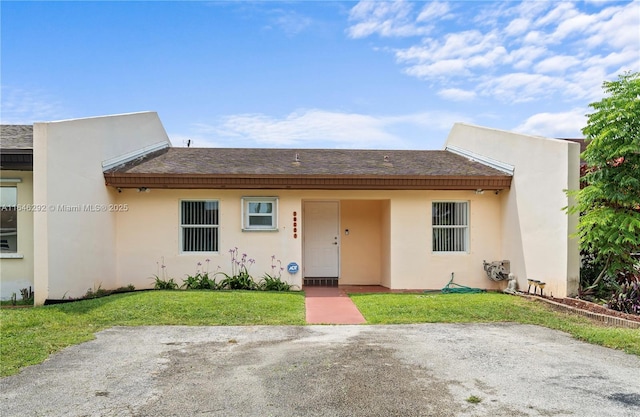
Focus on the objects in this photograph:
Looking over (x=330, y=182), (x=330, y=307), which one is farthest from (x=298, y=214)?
(x=330, y=307)

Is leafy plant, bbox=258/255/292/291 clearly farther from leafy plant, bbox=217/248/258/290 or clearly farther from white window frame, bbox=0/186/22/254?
white window frame, bbox=0/186/22/254

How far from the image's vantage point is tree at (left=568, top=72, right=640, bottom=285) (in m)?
8.11

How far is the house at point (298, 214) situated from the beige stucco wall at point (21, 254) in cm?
A: 2

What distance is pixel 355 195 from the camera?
1180cm

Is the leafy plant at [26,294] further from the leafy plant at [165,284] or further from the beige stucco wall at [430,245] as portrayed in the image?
the beige stucco wall at [430,245]

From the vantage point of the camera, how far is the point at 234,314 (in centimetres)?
842

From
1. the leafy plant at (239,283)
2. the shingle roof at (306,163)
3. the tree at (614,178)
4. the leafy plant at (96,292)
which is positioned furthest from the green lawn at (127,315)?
the tree at (614,178)

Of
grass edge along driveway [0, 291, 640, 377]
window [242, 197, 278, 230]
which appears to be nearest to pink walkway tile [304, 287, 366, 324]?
grass edge along driveway [0, 291, 640, 377]

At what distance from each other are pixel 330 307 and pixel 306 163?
4.80 m

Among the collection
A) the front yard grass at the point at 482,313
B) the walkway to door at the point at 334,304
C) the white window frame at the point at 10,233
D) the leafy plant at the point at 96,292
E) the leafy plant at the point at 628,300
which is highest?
the white window frame at the point at 10,233

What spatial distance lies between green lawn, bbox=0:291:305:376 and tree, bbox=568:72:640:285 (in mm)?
5983

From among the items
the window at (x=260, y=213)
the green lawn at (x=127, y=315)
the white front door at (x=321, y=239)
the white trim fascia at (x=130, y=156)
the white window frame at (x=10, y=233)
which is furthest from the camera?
the white front door at (x=321, y=239)

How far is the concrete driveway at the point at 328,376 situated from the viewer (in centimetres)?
405

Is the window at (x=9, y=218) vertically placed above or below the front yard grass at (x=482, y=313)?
above
